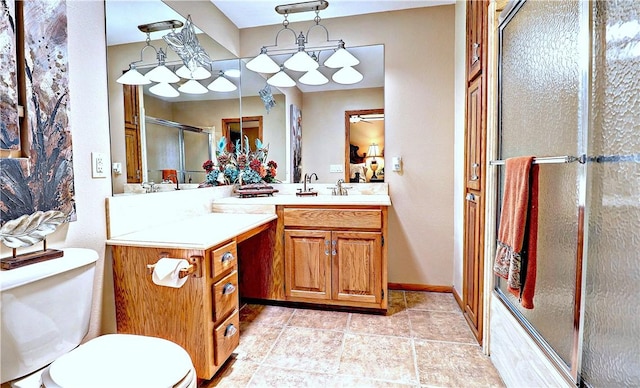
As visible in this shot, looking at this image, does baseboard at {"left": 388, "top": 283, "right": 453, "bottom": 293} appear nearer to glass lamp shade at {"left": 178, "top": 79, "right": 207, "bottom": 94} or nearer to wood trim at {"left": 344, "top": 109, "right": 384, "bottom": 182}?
wood trim at {"left": 344, "top": 109, "right": 384, "bottom": 182}

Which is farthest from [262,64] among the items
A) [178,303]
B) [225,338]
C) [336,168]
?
[225,338]

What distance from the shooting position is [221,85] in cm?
262

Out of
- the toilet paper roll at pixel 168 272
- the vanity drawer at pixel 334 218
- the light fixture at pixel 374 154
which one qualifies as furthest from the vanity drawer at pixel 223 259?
the light fixture at pixel 374 154

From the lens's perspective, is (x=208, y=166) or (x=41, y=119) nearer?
(x=41, y=119)

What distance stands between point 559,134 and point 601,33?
0.37 meters

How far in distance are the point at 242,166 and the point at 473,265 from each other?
2.03 metres

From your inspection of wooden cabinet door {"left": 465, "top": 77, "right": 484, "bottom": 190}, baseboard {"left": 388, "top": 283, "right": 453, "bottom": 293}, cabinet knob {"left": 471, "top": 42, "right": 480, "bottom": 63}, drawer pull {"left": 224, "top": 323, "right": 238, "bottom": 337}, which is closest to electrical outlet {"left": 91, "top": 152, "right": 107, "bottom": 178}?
drawer pull {"left": 224, "top": 323, "right": 238, "bottom": 337}

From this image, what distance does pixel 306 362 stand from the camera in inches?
67.0

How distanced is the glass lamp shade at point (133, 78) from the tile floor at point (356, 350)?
5.34ft

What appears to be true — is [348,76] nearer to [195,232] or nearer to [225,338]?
[195,232]

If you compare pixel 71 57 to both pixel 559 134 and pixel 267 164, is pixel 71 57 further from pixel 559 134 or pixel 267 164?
pixel 559 134

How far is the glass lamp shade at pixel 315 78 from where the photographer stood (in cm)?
280

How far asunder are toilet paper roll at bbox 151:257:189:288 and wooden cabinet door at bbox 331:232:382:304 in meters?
1.13

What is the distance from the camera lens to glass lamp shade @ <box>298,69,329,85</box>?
2.80m
